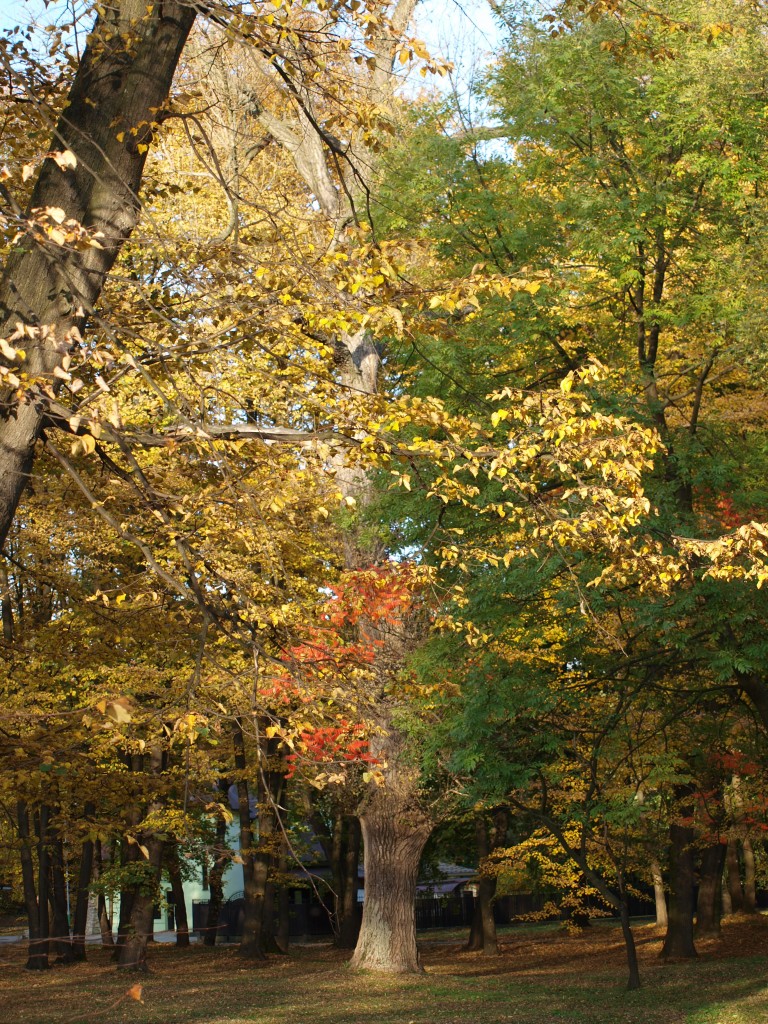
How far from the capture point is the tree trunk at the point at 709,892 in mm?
25156

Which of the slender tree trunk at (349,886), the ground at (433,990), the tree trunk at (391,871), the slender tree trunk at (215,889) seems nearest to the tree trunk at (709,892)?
the ground at (433,990)

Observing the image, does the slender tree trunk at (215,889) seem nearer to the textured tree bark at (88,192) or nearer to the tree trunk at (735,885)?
the tree trunk at (735,885)

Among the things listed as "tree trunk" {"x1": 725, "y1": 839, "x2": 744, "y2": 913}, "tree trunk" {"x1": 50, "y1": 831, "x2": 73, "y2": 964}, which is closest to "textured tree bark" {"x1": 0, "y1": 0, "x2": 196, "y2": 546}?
"tree trunk" {"x1": 50, "y1": 831, "x2": 73, "y2": 964}

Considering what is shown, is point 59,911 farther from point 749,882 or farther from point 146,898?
point 749,882

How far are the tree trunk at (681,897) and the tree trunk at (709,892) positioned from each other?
2859 mm

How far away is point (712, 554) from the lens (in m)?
8.72

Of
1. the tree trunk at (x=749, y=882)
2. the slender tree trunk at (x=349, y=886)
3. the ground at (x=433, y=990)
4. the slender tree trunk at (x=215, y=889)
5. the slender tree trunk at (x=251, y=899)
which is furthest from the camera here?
the slender tree trunk at (x=215, y=889)

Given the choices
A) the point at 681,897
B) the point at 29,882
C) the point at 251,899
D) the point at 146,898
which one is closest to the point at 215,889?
the point at 251,899

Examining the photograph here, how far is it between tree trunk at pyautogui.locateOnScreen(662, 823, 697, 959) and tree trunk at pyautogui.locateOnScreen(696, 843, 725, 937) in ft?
9.38

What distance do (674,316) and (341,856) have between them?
24.1 m

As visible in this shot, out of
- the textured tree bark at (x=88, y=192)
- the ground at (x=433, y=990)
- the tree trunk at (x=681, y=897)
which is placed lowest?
the ground at (x=433, y=990)

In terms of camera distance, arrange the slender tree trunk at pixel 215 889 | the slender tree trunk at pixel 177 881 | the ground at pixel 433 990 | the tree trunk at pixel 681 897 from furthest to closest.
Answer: the slender tree trunk at pixel 215 889, the slender tree trunk at pixel 177 881, the tree trunk at pixel 681 897, the ground at pixel 433 990

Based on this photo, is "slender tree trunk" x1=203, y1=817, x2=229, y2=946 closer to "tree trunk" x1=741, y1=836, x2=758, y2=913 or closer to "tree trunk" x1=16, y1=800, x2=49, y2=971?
"tree trunk" x1=16, y1=800, x2=49, y2=971

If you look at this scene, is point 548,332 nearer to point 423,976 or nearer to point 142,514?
point 142,514
